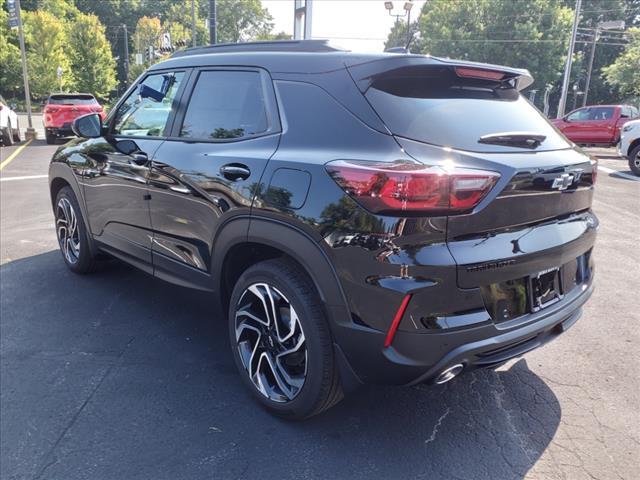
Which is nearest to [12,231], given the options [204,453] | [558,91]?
[204,453]

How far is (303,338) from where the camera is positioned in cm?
246

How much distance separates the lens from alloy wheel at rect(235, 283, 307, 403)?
8.39 ft

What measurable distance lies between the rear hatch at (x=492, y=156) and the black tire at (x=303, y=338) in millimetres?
692

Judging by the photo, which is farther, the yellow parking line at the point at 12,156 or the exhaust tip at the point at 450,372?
the yellow parking line at the point at 12,156

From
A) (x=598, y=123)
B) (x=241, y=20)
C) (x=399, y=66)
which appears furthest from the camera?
(x=241, y=20)

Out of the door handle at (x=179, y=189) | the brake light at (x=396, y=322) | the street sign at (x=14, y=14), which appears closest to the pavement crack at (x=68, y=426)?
the door handle at (x=179, y=189)

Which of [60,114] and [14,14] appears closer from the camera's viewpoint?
[60,114]

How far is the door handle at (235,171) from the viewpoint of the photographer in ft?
8.67

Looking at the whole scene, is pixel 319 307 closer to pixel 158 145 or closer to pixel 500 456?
pixel 500 456

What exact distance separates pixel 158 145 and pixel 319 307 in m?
1.72

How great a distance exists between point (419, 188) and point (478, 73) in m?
0.98

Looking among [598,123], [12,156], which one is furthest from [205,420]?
[598,123]

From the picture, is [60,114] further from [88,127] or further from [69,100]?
[88,127]

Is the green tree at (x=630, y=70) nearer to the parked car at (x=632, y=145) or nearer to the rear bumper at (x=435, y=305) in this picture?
the parked car at (x=632, y=145)
